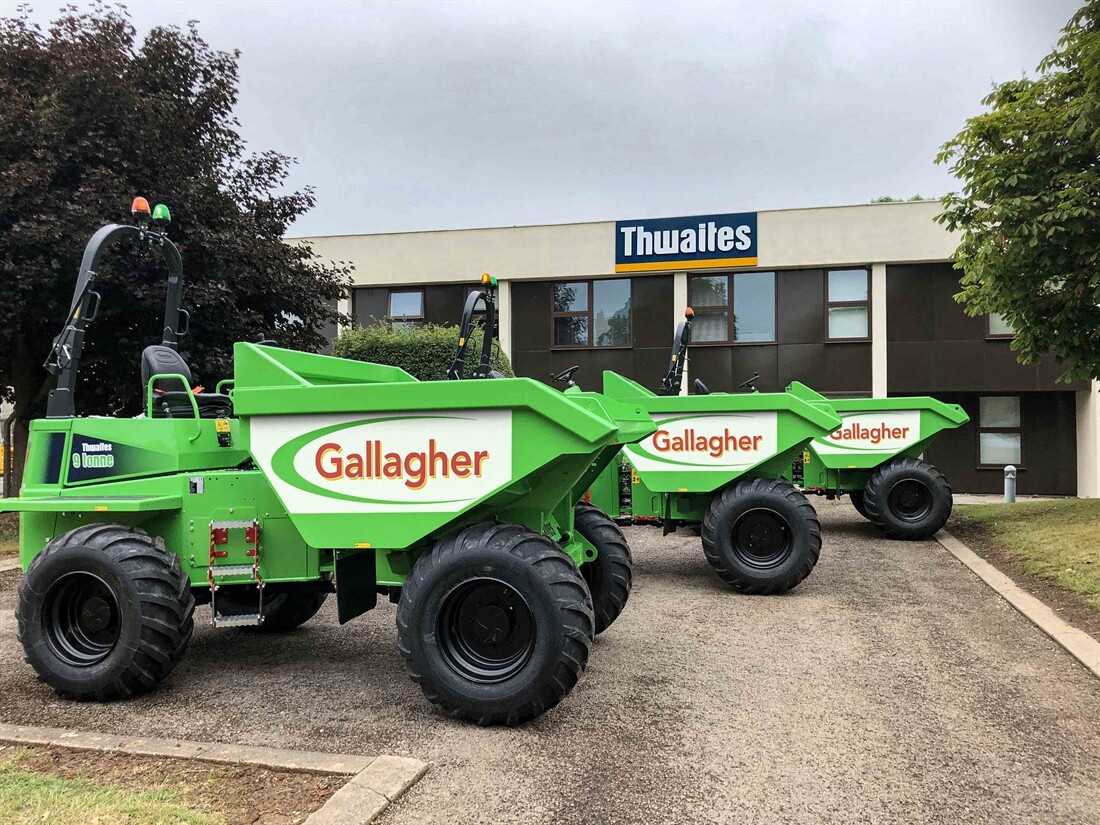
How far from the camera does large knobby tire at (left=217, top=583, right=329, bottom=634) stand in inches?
205

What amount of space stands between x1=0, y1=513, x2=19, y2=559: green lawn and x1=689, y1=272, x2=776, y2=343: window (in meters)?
13.3

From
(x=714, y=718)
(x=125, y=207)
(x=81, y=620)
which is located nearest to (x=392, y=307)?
(x=125, y=207)

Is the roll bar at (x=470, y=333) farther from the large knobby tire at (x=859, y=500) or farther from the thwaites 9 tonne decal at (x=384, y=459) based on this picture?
the large knobby tire at (x=859, y=500)

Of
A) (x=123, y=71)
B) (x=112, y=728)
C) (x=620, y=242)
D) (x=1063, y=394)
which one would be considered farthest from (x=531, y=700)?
(x=1063, y=394)

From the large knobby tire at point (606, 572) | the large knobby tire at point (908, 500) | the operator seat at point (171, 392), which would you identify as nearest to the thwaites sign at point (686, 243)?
the large knobby tire at point (908, 500)

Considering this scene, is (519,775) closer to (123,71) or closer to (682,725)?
(682,725)

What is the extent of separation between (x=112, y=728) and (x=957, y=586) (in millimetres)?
6975

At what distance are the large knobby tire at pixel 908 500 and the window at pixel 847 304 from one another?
25.7ft

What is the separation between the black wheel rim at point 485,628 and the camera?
415 cm

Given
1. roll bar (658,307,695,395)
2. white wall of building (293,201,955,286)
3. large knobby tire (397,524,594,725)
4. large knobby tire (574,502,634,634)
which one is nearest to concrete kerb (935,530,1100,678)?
large knobby tire (574,502,634,634)

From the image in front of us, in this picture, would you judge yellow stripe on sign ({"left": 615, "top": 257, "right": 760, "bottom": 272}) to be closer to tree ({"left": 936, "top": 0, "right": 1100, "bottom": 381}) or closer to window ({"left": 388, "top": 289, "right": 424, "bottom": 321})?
window ({"left": 388, "top": 289, "right": 424, "bottom": 321})

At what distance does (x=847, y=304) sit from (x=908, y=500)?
829 cm

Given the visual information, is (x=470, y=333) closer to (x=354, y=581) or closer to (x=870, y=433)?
(x=354, y=581)

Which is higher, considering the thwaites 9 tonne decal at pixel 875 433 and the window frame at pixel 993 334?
the window frame at pixel 993 334
